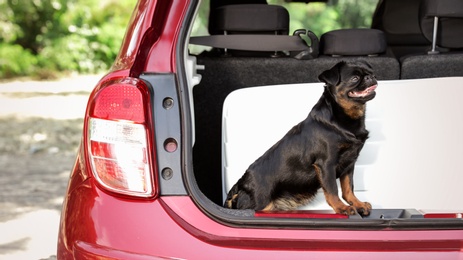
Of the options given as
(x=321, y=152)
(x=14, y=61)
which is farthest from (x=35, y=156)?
(x=14, y=61)

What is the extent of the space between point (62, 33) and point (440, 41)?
1035 centimetres

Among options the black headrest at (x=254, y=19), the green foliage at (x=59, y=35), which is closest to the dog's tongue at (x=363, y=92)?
the black headrest at (x=254, y=19)

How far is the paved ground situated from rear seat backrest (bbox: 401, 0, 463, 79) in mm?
2323

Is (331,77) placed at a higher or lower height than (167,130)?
→ higher

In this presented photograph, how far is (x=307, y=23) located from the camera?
5391 millimetres

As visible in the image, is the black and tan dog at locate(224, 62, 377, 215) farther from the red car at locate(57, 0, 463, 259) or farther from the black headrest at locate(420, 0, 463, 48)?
the black headrest at locate(420, 0, 463, 48)

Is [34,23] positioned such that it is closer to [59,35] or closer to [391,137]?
[59,35]

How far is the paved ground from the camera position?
432 cm

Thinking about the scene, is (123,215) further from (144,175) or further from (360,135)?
(360,135)

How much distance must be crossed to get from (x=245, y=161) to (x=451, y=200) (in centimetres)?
78

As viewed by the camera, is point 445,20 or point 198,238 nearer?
point 198,238

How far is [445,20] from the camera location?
307 cm

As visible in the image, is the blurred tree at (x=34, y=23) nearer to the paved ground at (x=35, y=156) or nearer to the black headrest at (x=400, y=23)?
the paved ground at (x=35, y=156)

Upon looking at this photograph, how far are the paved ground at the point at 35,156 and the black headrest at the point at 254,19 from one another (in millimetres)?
1834
